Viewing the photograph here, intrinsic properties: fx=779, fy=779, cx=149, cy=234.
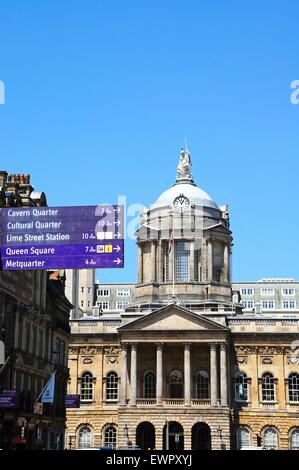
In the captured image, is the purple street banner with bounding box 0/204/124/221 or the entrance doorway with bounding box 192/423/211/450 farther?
the entrance doorway with bounding box 192/423/211/450

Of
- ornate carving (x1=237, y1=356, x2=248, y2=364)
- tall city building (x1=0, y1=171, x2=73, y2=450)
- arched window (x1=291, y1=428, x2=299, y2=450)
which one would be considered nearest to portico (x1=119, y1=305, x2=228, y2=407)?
ornate carving (x1=237, y1=356, x2=248, y2=364)

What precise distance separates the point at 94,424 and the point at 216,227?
30.0 meters

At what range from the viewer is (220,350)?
90312 millimetres

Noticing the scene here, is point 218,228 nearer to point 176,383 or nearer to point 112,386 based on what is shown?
point 176,383

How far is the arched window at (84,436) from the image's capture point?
94875 mm

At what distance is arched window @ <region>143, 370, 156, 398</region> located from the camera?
9285 cm

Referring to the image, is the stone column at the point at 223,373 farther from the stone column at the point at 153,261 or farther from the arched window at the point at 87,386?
the arched window at the point at 87,386

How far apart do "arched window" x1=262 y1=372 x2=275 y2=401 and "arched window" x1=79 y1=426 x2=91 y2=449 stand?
21762 mm

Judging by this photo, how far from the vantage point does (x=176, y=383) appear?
3649 inches

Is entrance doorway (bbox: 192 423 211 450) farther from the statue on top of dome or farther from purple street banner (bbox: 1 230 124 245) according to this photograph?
purple street banner (bbox: 1 230 124 245)

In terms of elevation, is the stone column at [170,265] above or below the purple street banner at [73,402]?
above

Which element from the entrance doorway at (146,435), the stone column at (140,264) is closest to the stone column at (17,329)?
→ the entrance doorway at (146,435)

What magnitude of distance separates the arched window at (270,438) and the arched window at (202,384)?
8255 millimetres
